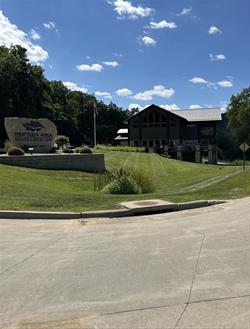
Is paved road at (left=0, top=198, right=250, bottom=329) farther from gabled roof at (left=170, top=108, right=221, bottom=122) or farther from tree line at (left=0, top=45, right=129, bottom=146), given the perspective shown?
gabled roof at (left=170, top=108, right=221, bottom=122)

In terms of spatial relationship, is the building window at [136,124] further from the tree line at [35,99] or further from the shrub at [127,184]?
the shrub at [127,184]

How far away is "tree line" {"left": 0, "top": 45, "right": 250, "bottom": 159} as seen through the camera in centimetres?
6825

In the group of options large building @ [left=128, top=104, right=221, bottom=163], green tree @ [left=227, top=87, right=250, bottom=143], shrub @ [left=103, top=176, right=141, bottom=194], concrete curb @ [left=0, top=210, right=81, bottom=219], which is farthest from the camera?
green tree @ [left=227, top=87, right=250, bottom=143]

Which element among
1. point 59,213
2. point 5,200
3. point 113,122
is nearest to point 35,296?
point 59,213

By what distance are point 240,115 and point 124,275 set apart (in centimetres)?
8314

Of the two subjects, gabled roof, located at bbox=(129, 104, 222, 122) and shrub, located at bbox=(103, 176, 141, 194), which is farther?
gabled roof, located at bbox=(129, 104, 222, 122)

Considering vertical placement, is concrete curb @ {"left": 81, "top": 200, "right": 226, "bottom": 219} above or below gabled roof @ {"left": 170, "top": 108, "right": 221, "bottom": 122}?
below

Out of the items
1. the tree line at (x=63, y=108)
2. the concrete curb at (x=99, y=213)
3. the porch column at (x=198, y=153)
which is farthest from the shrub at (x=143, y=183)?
the porch column at (x=198, y=153)

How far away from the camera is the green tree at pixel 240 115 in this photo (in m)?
84.7

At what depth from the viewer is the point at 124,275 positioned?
5.96 m

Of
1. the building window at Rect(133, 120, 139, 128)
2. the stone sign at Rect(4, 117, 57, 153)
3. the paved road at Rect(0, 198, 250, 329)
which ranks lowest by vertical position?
the paved road at Rect(0, 198, 250, 329)

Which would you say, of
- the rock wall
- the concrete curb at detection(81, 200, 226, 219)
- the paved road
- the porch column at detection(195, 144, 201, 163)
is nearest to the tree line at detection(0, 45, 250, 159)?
the porch column at detection(195, 144, 201, 163)

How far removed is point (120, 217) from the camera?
10898 mm

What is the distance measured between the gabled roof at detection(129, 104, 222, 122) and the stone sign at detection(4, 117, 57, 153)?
155 ft
